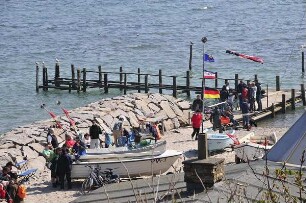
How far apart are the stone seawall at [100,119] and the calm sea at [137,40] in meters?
6.23

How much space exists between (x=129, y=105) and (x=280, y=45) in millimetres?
33645

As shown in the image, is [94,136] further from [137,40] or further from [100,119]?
[137,40]

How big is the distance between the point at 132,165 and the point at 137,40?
49.4 m

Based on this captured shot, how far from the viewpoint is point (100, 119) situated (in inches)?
1230

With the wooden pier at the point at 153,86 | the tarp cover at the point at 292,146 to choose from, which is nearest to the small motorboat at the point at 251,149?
the tarp cover at the point at 292,146

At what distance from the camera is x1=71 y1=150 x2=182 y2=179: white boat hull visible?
72.2ft

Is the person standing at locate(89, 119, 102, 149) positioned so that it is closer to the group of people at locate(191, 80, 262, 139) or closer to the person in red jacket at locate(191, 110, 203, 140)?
the person in red jacket at locate(191, 110, 203, 140)

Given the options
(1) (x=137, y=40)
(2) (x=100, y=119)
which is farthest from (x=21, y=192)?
(1) (x=137, y=40)

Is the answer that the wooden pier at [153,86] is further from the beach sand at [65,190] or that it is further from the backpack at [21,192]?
the backpack at [21,192]

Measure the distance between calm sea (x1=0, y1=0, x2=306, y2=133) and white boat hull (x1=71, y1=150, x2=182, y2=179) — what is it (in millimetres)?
15779

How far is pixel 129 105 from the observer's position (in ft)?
110

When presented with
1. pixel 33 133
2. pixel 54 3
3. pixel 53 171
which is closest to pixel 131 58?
pixel 33 133

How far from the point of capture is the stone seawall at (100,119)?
86.8 ft

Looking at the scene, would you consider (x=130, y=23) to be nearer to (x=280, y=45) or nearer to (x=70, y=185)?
(x=280, y=45)
